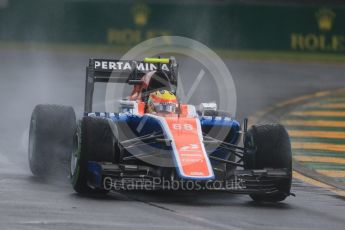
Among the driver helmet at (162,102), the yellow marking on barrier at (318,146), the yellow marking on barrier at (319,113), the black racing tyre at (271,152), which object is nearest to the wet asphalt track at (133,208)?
the black racing tyre at (271,152)

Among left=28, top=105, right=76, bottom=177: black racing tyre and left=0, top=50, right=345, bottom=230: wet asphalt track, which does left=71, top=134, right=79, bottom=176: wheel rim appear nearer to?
left=0, top=50, right=345, bottom=230: wet asphalt track

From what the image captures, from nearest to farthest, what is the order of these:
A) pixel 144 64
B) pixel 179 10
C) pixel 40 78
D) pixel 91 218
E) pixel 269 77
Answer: pixel 91 218 → pixel 144 64 → pixel 40 78 → pixel 269 77 → pixel 179 10

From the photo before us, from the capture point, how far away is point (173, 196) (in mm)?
12375

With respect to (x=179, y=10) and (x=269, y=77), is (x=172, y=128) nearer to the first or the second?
(x=269, y=77)

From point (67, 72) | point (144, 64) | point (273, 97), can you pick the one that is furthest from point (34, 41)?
point (144, 64)

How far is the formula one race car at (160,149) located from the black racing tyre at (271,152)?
12 mm

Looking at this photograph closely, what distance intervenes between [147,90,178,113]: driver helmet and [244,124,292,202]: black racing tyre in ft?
3.95

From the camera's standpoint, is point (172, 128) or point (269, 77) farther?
point (269, 77)

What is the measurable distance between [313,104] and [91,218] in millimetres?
15404

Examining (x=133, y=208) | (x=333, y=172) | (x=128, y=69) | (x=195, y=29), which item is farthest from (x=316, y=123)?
(x=195, y=29)

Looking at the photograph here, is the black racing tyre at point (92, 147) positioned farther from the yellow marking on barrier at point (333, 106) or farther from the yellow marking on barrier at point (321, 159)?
the yellow marking on barrier at point (333, 106)

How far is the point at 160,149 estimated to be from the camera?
12336 millimetres

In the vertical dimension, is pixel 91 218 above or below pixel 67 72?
below

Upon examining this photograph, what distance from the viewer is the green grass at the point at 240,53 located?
107ft
